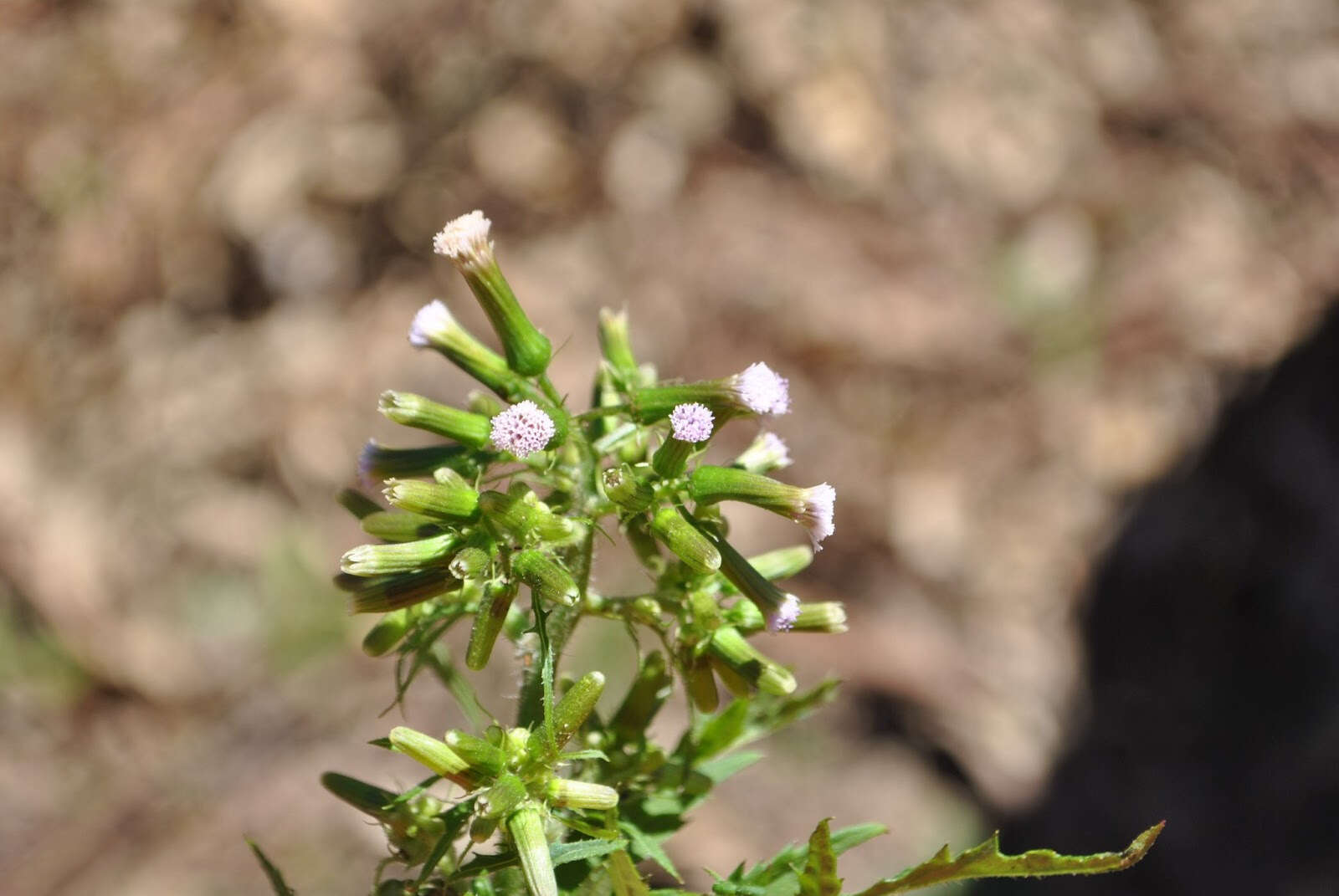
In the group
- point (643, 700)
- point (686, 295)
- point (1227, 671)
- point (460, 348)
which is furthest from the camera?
point (1227, 671)

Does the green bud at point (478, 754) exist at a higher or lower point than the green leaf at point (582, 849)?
higher

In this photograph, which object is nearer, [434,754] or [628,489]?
[434,754]

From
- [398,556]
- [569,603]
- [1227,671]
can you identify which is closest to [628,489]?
[569,603]

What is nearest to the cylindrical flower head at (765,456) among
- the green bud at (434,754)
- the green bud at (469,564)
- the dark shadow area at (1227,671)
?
the green bud at (469,564)

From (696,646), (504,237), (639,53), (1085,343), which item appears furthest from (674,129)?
(696,646)

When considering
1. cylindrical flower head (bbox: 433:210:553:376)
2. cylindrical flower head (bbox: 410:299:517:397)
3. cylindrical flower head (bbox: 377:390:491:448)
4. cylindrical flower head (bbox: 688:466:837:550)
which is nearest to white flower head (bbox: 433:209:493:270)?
cylindrical flower head (bbox: 433:210:553:376)

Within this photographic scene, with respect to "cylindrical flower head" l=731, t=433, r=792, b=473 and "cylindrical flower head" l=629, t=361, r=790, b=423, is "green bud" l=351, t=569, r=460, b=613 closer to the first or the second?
"cylindrical flower head" l=629, t=361, r=790, b=423

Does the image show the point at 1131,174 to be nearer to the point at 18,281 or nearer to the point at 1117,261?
the point at 1117,261

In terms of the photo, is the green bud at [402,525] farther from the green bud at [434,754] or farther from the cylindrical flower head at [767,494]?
the cylindrical flower head at [767,494]

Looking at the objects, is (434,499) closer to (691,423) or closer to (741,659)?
(691,423)
